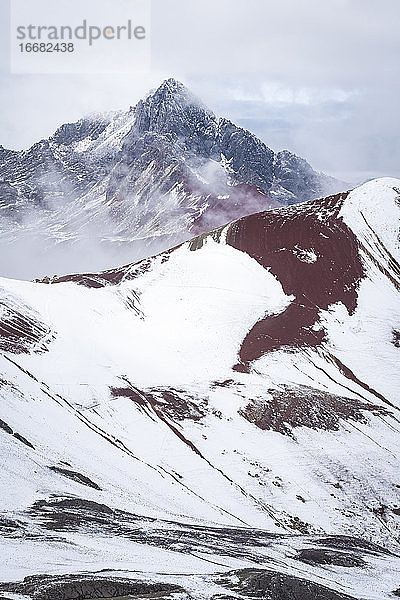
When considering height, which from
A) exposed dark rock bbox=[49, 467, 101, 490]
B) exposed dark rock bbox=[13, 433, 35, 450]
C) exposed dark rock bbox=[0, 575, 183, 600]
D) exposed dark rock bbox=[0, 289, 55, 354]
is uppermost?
exposed dark rock bbox=[0, 575, 183, 600]

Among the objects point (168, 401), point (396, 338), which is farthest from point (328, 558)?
point (396, 338)

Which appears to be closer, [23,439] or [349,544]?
[349,544]

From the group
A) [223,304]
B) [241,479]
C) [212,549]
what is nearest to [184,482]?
[241,479]

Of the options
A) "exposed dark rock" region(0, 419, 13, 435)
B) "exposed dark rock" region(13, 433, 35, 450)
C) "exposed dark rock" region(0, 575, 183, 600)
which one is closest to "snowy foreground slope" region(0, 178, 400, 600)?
"exposed dark rock" region(0, 575, 183, 600)

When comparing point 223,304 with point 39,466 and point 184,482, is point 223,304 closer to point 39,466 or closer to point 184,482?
point 184,482

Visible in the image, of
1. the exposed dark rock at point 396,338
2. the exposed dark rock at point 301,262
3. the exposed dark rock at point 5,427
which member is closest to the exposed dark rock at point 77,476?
the exposed dark rock at point 5,427

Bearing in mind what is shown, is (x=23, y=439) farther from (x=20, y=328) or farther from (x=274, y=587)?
(x=274, y=587)

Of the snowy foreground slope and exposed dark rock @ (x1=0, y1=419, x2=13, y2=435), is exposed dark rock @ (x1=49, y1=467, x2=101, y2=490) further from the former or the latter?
exposed dark rock @ (x1=0, y1=419, x2=13, y2=435)
